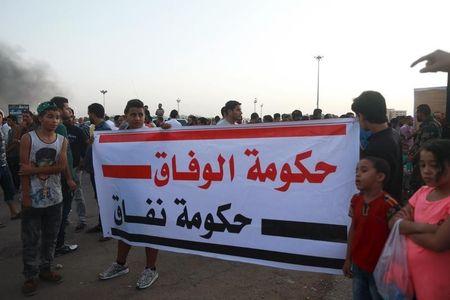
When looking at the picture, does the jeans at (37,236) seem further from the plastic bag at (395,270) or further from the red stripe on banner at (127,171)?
the plastic bag at (395,270)

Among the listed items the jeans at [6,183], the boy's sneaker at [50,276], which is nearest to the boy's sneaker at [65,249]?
the boy's sneaker at [50,276]

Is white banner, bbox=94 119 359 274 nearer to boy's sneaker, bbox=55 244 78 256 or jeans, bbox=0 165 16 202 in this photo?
boy's sneaker, bbox=55 244 78 256

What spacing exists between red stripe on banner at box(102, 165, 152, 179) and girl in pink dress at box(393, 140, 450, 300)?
2596 millimetres

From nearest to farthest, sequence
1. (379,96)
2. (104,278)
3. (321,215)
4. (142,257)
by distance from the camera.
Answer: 1. (379,96)
2. (321,215)
3. (104,278)
4. (142,257)

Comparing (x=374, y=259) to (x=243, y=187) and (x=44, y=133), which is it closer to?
(x=243, y=187)

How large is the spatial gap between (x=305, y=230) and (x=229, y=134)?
105 centimetres

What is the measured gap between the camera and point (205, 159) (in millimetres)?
3754

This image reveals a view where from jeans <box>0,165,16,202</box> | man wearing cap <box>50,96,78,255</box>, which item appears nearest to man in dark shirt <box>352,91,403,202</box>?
man wearing cap <box>50,96,78,255</box>

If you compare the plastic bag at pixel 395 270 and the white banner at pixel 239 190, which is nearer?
the plastic bag at pixel 395 270

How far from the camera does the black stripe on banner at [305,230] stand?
301 centimetres

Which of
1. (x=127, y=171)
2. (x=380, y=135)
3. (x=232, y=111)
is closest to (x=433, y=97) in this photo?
(x=232, y=111)

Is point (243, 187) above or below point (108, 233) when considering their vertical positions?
above

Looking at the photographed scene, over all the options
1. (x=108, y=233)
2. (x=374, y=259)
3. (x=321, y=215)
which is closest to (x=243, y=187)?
(x=321, y=215)

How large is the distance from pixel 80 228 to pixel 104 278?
237cm
